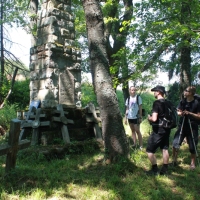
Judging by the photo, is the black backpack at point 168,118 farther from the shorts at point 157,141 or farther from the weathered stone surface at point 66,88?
the weathered stone surface at point 66,88

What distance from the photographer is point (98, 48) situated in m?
5.66

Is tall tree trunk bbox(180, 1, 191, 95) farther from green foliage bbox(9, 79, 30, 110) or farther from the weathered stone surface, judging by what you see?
green foliage bbox(9, 79, 30, 110)

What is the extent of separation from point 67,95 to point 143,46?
14.2 feet

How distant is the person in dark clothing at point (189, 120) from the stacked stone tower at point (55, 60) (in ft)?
14.0

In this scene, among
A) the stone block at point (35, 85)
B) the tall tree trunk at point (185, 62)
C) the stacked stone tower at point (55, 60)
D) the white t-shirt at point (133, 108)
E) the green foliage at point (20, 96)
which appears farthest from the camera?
the green foliage at point (20, 96)

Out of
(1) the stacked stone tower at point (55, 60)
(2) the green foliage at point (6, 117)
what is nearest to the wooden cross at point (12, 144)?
(1) the stacked stone tower at point (55, 60)

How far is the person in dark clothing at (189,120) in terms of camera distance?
225 inches

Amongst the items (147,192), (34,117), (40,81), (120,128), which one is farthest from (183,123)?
(40,81)

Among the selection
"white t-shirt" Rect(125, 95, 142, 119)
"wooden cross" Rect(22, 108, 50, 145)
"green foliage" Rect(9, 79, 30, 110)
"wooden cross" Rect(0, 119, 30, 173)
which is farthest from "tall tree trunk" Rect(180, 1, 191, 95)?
"green foliage" Rect(9, 79, 30, 110)

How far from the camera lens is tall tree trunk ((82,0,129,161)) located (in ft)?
18.1

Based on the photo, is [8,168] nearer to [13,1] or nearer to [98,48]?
[98,48]

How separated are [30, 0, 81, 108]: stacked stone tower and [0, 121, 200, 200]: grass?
10.3 ft

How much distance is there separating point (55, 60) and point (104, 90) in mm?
3752

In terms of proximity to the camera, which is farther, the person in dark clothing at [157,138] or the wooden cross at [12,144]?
the person in dark clothing at [157,138]
